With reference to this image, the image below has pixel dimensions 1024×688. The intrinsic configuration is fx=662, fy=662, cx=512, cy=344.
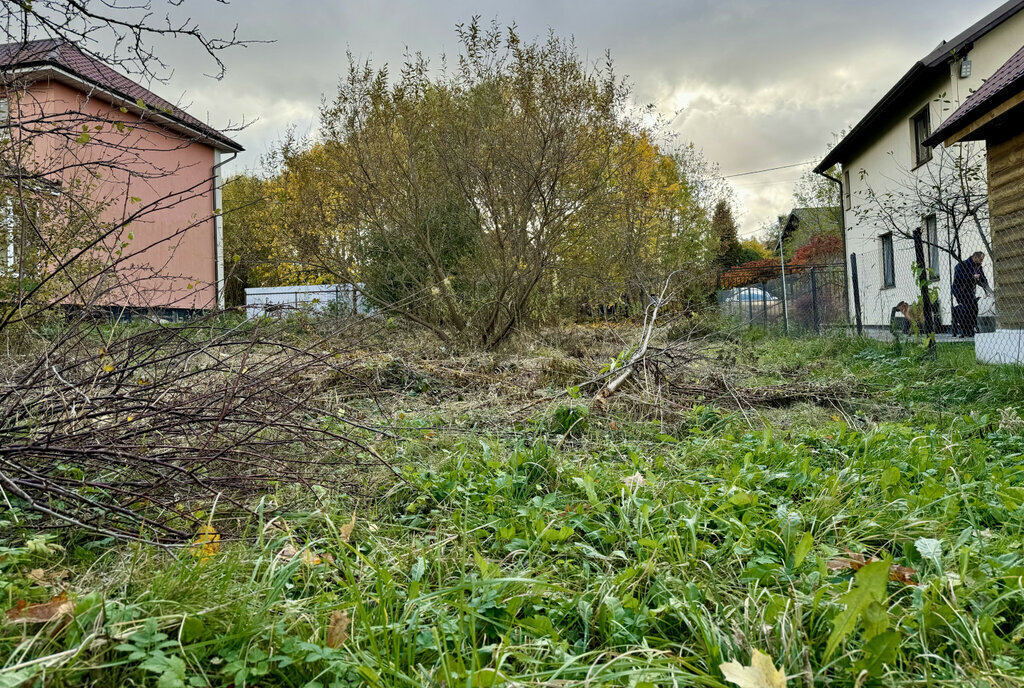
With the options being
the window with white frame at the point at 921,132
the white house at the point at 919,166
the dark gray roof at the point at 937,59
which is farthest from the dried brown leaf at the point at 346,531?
the window with white frame at the point at 921,132

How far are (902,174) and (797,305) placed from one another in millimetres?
5392

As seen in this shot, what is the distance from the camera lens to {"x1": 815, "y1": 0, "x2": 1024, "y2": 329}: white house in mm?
13039

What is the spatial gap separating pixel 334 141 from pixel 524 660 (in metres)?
8.98

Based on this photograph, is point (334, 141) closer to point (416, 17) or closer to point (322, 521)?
point (416, 17)

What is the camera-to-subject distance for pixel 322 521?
101 inches

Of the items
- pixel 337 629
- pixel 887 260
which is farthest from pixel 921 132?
pixel 337 629

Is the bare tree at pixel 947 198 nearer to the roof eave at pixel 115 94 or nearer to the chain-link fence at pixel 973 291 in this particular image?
the chain-link fence at pixel 973 291

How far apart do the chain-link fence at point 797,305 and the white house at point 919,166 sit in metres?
0.97

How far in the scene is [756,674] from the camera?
1.43 meters

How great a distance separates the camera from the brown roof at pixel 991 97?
6738mm

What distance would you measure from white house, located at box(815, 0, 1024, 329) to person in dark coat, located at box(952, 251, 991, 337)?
33 cm

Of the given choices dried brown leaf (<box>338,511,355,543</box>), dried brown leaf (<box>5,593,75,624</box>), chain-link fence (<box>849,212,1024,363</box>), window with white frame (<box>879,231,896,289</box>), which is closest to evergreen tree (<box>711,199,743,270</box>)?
window with white frame (<box>879,231,896,289</box>)

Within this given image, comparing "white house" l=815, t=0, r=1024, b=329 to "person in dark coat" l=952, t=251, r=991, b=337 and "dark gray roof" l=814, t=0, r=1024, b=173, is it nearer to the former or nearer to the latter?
"dark gray roof" l=814, t=0, r=1024, b=173

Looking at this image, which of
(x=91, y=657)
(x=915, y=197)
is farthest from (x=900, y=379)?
(x=915, y=197)
